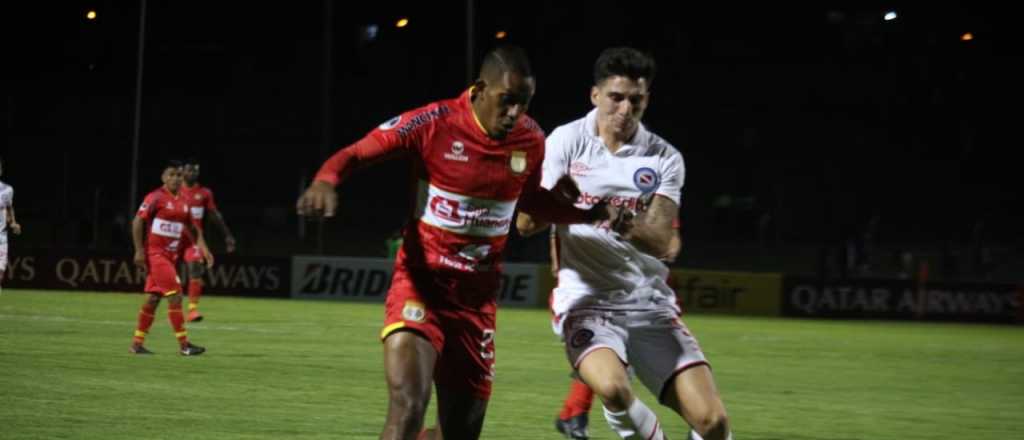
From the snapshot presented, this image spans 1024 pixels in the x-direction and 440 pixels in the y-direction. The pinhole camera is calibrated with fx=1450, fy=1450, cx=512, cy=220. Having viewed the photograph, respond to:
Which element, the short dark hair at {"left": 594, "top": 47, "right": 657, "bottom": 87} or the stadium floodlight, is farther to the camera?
the stadium floodlight

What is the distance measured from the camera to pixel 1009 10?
5619cm

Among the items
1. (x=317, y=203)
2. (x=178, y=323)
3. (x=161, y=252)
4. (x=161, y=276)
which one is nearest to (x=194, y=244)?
(x=161, y=252)

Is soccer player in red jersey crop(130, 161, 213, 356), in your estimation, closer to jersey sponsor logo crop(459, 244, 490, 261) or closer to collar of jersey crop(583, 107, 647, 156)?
collar of jersey crop(583, 107, 647, 156)

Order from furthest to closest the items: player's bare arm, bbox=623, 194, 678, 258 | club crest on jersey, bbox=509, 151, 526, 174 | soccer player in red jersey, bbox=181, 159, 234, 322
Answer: soccer player in red jersey, bbox=181, 159, 234, 322 → player's bare arm, bbox=623, 194, 678, 258 → club crest on jersey, bbox=509, 151, 526, 174

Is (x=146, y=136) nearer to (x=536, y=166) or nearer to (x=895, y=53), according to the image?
(x=895, y=53)

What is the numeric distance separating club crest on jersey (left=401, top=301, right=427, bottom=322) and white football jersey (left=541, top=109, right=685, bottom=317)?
1.42 metres

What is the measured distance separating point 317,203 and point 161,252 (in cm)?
1172

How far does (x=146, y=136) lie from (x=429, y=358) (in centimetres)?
4179

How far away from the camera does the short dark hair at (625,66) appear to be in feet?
23.3

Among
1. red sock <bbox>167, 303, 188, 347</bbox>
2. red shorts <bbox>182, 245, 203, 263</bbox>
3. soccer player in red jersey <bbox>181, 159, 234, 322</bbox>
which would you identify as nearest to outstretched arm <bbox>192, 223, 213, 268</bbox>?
soccer player in red jersey <bbox>181, 159, 234, 322</bbox>

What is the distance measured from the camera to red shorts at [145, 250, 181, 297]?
15914mm

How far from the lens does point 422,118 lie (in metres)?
6.13

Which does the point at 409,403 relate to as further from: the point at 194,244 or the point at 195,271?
the point at 195,271

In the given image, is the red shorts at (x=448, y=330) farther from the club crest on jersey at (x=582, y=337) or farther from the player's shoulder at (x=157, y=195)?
the player's shoulder at (x=157, y=195)
